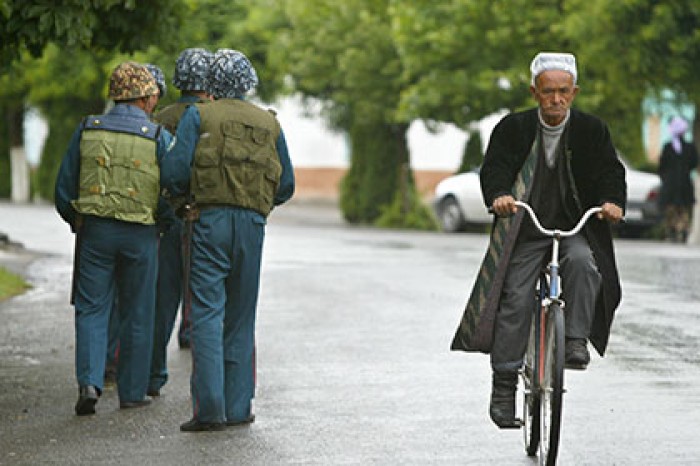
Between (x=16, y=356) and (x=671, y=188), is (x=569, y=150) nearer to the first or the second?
(x=16, y=356)

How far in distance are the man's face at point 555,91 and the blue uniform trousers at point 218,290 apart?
5.77ft

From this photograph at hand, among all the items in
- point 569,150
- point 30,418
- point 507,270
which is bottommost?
point 30,418

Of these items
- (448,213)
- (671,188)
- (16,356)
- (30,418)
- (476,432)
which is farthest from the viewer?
(448,213)

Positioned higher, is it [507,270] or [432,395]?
[507,270]

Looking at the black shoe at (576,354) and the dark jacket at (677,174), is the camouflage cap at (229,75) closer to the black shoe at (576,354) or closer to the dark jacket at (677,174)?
the black shoe at (576,354)

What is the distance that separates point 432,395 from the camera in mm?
9570

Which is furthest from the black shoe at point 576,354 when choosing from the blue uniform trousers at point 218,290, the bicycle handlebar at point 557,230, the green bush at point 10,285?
the green bush at point 10,285

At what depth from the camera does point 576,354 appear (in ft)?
23.7

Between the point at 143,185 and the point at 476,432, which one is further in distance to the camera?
the point at 143,185

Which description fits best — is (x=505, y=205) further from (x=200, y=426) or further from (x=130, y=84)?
(x=130, y=84)

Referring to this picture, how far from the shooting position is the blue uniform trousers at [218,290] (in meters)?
8.45

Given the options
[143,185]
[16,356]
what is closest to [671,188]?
[16,356]

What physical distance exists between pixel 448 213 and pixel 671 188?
6.33 metres

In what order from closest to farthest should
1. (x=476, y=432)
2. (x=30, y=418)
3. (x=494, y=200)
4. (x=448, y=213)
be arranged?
(x=494, y=200)
(x=476, y=432)
(x=30, y=418)
(x=448, y=213)
